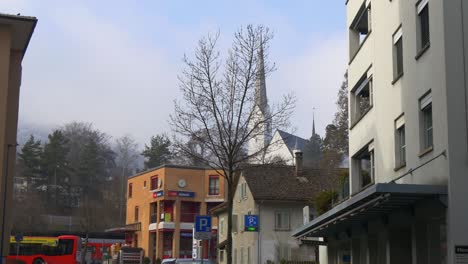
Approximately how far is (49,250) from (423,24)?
47014 mm

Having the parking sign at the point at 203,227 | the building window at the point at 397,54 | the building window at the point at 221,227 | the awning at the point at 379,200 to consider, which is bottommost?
the parking sign at the point at 203,227

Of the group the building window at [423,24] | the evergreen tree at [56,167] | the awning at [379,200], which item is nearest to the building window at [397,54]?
the building window at [423,24]


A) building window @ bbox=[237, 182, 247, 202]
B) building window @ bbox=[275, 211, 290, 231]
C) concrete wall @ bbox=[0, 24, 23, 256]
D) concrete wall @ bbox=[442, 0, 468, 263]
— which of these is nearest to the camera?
concrete wall @ bbox=[442, 0, 468, 263]

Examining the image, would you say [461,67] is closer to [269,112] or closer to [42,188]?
[269,112]

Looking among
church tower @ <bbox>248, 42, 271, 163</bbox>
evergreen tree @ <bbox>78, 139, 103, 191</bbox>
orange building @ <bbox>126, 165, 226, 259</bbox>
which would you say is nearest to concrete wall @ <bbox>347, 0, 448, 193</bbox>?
church tower @ <bbox>248, 42, 271, 163</bbox>

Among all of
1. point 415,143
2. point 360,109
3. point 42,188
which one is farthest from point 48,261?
point 42,188

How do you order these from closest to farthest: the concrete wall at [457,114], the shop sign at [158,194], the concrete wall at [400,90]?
1. the concrete wall at [457,114]
2. the concrete wall at [400,90]
3. the shop sign at [158,194]

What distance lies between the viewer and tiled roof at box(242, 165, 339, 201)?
5450cm

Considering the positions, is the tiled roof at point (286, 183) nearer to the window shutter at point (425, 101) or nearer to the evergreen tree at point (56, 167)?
the window shutter at point (425, 101)

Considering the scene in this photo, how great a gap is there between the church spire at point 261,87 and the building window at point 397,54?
288 inches

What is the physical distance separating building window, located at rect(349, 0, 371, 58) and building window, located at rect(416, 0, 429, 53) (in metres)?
7.62

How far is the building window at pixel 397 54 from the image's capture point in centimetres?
2306

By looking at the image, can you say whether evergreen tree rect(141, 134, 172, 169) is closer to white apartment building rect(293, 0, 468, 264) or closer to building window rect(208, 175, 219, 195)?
building window rect(208, 175, 219, 195)

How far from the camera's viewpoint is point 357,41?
3103cm
